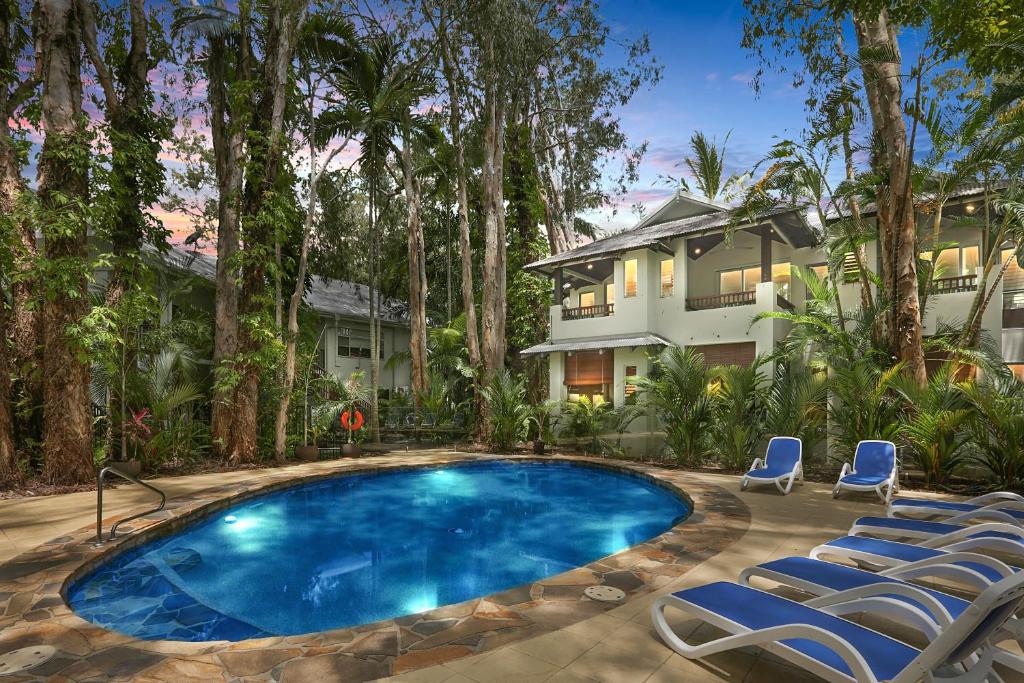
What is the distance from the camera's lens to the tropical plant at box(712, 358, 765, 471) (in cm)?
1185

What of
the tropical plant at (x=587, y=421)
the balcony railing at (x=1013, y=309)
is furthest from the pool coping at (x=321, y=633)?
the balcony railing at (x=1013, y=309)

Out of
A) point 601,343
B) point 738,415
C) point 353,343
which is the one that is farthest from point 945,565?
point 353,343

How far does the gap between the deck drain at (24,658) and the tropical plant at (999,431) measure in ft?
38.4

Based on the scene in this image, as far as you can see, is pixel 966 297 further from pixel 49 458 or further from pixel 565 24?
pixel 49 458

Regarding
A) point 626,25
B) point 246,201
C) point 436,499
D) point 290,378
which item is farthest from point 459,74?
point 436,499

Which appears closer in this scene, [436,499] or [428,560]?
[428,560]

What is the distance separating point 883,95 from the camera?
1125 cm

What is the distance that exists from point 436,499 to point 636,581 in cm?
653

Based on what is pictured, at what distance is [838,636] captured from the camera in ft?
9.30

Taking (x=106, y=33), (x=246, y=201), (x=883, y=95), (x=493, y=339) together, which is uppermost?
(x=106, y=33)

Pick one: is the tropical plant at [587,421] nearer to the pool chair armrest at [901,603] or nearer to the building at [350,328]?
the building at [350,328]

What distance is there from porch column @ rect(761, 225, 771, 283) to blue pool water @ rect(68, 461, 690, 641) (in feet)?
22.8

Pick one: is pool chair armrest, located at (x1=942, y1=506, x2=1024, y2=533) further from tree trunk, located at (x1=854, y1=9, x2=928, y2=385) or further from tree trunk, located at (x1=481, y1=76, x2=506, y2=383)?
tree trunk, located at (x1=481, y1=76, x2=506, y2=383)

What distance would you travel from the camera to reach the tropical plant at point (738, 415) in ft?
38.9
